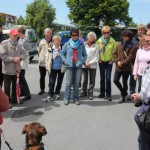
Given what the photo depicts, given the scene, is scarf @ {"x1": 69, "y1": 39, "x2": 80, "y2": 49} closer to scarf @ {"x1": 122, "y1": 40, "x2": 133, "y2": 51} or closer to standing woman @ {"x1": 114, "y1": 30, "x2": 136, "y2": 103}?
standing woman @ {"x1": 114, "y1": 30, "x2": 136, "y2": 103}

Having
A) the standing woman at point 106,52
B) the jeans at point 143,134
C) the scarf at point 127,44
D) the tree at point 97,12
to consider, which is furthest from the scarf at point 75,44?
the tree at point 97,12

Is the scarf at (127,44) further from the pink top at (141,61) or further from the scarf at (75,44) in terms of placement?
the scarf at (75,44)

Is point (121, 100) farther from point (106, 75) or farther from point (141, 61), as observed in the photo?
point (141, 61)

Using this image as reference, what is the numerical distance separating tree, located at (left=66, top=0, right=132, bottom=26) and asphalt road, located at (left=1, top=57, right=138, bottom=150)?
5131 cm

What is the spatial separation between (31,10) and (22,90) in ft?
197

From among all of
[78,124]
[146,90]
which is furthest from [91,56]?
[146,90]

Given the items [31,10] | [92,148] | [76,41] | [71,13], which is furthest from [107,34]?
[31,10]

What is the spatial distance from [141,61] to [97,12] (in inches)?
2071

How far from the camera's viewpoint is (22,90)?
8023mm

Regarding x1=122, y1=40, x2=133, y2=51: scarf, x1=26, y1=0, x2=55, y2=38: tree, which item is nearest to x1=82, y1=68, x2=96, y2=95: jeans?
x1=122, y1=40, x2=133, y2=51: scarf

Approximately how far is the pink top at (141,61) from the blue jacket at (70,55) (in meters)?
1.29

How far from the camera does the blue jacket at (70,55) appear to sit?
7.46 metres

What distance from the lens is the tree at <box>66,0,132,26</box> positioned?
5841cm

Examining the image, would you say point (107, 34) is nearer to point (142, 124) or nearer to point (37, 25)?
point (142, 124)
